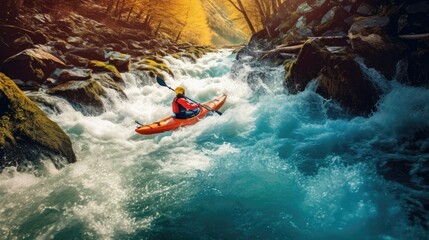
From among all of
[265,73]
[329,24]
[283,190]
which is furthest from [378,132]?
[329,24]

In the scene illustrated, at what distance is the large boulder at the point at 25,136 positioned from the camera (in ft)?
20.4

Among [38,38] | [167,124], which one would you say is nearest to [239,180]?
[167,124]

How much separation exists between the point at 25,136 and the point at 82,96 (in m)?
4.63

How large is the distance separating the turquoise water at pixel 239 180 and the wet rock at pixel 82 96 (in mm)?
848

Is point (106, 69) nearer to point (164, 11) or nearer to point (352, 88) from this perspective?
point (352, 88)

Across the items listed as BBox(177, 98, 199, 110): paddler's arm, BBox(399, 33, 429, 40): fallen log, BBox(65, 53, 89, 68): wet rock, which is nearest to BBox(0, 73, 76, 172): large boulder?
BBox(177, 98, 199, 110): paddler's arm

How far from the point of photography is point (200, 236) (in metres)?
4.63

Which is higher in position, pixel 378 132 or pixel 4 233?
pixel 378 132

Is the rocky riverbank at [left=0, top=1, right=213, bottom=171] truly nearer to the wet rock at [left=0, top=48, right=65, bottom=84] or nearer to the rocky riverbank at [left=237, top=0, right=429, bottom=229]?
the wet rock at [left=0, top=48, right=65, bottom=84]

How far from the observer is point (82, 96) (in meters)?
10.8

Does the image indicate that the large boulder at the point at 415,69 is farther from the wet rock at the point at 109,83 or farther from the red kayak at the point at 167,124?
the wet rock at the point at 109,83

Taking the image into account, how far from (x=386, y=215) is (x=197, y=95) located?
1027 cm

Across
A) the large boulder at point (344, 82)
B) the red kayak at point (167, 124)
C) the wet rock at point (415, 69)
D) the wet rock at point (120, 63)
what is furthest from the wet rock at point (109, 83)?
the wet rock at point (415, 69)

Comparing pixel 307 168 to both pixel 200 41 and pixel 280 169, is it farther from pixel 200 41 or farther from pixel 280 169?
pixel 200 41
